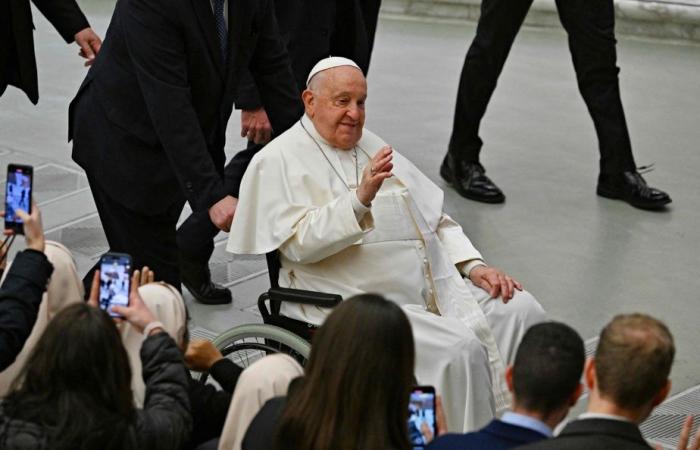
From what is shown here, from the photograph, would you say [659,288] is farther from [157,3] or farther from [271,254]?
[157,3]

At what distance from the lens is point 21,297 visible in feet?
10.9

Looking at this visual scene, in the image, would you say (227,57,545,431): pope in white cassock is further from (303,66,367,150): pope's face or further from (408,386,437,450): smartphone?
(408,386,437,450): smartphone

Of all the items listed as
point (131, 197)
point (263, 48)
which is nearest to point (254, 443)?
point (131, 197)

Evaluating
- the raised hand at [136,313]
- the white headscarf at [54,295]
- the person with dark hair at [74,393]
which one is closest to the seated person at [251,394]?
the raised hand at [136,313]

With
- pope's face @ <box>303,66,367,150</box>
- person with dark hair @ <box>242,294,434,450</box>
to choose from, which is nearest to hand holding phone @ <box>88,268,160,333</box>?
person with dark hair @ <box>242,294,434,450</box>

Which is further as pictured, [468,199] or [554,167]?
[554,167]

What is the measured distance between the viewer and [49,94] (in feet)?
28.2

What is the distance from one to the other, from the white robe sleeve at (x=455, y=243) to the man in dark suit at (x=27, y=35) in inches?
59.2

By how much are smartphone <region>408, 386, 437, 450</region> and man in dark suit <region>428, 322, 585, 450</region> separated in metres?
0.17

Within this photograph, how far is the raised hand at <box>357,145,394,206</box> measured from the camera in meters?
4.16

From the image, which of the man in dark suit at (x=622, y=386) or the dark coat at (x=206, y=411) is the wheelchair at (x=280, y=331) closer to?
the dark coat at (x=206, y=411)

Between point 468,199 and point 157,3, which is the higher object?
point 157,3

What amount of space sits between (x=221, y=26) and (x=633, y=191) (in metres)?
2.80

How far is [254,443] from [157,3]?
1812 mm
